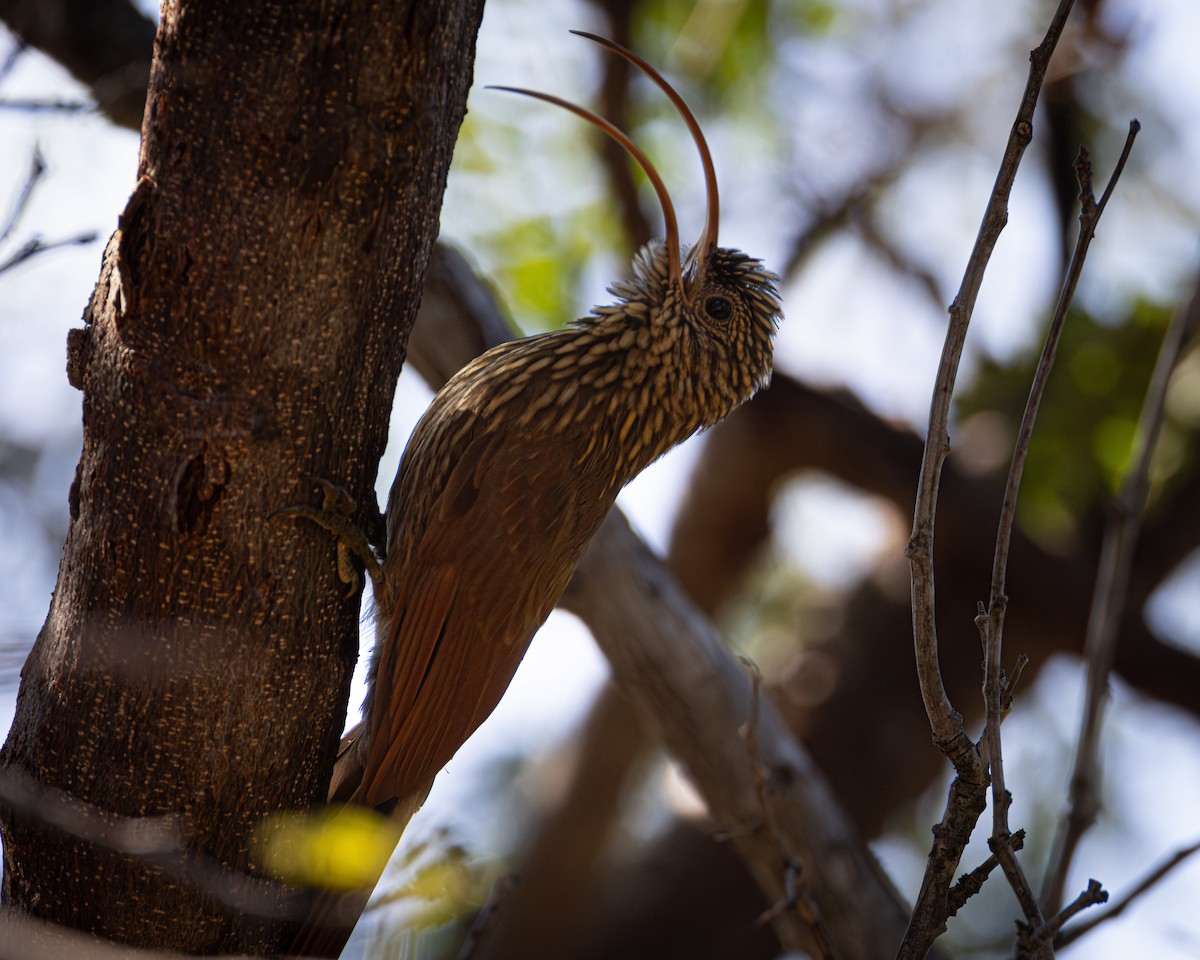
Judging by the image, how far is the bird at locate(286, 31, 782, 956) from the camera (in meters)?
2.40

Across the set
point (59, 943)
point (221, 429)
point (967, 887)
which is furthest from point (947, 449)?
point (59, 943)

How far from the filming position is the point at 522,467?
8.42 feet

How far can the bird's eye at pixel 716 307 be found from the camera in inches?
113

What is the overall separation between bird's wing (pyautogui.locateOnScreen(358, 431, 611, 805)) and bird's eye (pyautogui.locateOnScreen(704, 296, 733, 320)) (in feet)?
1.78

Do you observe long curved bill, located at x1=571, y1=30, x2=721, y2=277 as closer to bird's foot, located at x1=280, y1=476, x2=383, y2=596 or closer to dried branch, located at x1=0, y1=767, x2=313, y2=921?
bird's foot, located at x1=280, y1=476, x2=383, y2=596

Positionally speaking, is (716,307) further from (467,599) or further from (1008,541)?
(1008,541)

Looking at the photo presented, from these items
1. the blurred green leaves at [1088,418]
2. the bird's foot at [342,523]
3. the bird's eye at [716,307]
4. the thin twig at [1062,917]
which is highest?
the blurred green leaves at [1088,418]

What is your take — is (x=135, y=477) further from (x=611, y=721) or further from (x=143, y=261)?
(x=611, y=721)

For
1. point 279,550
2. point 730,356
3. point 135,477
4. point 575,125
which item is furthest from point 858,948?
point 575,125

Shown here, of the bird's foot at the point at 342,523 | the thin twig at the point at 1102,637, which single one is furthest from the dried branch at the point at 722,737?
the bird's foot at the point at 342,523

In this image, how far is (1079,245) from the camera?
1.76 meters

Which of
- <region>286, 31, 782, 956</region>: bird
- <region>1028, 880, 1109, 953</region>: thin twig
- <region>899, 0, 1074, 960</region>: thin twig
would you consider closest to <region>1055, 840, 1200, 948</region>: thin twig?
<region>1028, 880, 1109, 953</region>: thin twig

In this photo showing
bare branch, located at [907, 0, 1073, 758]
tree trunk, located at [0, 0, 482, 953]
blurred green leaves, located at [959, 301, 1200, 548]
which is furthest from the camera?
blurred green leaves, located at [959, 301, 1200, 548]

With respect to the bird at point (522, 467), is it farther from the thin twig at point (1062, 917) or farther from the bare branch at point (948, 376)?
the thin twig at point (1062, 917)
